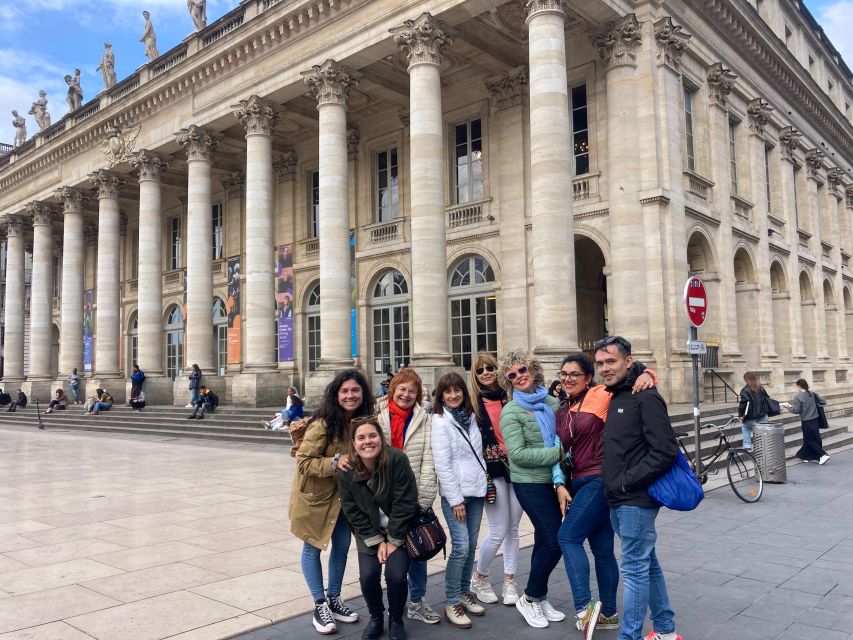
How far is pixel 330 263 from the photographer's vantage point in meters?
19.6

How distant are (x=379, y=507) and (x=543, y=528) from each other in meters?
1.20

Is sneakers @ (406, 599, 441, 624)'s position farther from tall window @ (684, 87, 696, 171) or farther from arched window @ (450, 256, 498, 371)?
tall window @ (684, 87, 696, 171)

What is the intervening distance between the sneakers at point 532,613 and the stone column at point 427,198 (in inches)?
456

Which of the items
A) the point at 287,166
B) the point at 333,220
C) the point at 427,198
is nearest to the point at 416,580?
the point at 427,198

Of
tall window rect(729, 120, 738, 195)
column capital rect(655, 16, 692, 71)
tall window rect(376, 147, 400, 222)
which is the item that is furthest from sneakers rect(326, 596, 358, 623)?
tall window rect(729, 120, 738, 195)

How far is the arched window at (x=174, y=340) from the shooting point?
3234cm

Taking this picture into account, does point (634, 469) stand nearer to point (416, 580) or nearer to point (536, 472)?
point (536, 472)

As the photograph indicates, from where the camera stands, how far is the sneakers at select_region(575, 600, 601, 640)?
4457 mm

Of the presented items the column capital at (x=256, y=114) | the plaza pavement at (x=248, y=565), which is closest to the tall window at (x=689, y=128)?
the plaza pavement at (x=248, y=565)

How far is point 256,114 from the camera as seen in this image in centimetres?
2241

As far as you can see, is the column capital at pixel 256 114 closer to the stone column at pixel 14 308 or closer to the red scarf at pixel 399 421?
the red scarf at pixel 399 421

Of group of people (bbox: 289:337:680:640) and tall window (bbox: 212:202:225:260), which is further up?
tall window (bbox: 212:202:225:260)

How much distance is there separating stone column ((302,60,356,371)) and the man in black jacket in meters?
15.3

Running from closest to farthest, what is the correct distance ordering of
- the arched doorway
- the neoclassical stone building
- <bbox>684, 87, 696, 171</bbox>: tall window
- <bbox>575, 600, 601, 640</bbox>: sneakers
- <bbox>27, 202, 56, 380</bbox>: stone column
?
<bbox>575, 600, 601, 640</bbox>: sneakers
the neoclassical stone building
<bbox>684, 87, 696, 171</bbox>: tall window
the arched doorway
<bbox>27, 202, 56, 380</bbox>: stone column
